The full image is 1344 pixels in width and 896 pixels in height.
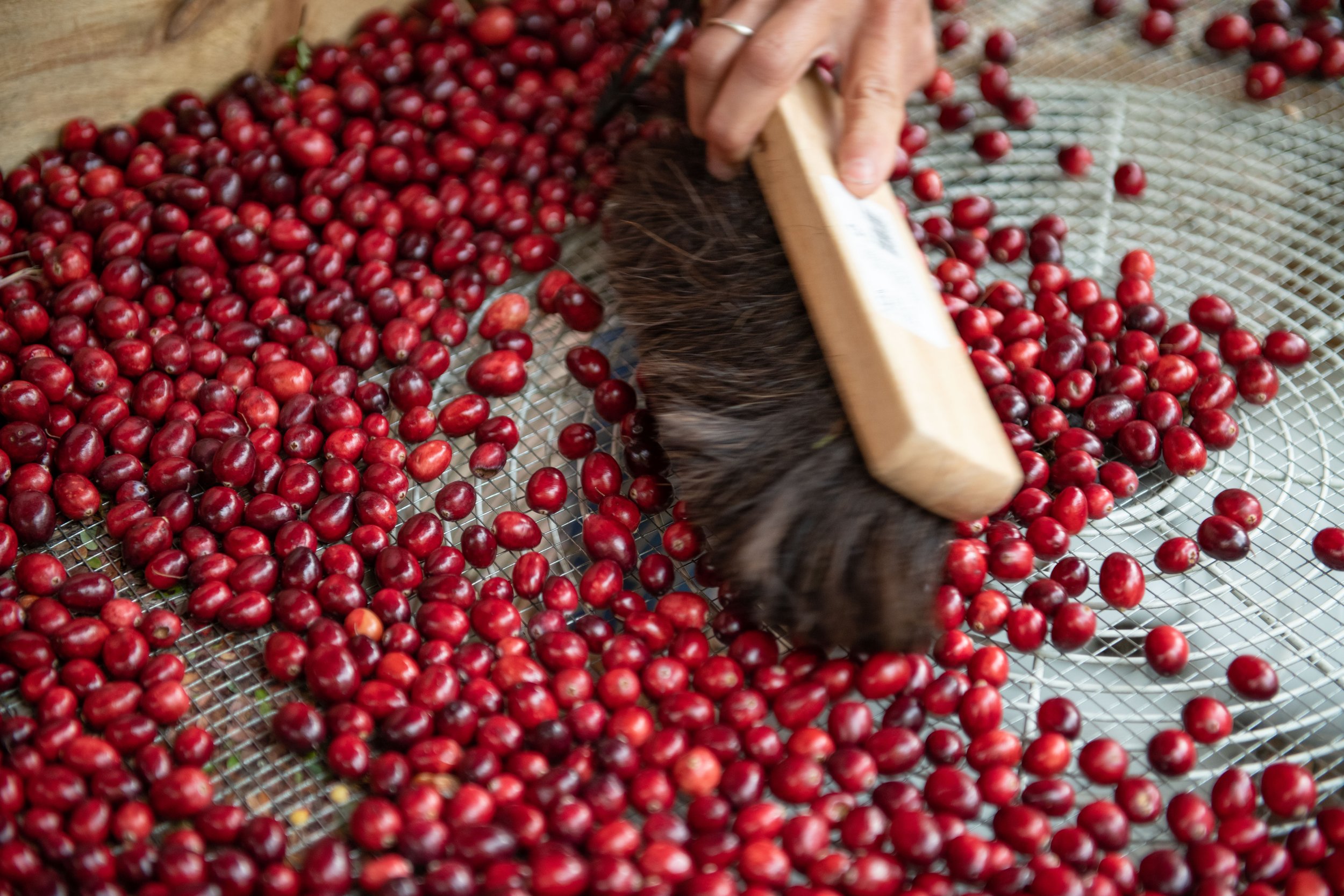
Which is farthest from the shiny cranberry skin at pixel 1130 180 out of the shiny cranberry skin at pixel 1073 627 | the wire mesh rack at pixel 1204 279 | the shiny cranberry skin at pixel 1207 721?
the shiny cranberry skin at pixel 1207 721

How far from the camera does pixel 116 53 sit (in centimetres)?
196

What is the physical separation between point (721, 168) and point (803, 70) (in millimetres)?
194

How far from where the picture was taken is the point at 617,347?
1.87 m

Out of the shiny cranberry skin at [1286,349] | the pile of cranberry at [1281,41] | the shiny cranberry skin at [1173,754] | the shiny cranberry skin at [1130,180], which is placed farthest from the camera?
the pile of cranberry at [1281,41]

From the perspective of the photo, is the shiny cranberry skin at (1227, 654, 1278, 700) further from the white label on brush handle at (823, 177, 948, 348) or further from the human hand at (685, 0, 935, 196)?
the human hand at (685, 0, 935, 196)

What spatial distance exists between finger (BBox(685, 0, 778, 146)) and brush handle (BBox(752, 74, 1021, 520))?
118 mm

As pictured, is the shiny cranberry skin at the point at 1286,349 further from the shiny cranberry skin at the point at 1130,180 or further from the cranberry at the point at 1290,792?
the cranberry at the point at 1290,792

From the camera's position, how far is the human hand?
5.09 ft

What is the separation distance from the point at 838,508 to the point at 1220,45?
1647 millimetres

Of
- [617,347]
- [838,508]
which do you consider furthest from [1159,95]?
[838,508]

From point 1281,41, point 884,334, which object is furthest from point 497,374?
point 1281,41

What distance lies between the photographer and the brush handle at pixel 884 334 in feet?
4.22

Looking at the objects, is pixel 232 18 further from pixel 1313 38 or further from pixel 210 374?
pixel 1313 38

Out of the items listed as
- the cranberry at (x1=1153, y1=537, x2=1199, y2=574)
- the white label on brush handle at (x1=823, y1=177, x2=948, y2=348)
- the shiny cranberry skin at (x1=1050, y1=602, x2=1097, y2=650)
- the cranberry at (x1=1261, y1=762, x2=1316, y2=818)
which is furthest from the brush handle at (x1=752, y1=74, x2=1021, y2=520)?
the cranberry at (x1=1261, y1=762, x2=1316, y2=818)
